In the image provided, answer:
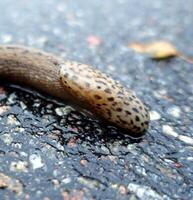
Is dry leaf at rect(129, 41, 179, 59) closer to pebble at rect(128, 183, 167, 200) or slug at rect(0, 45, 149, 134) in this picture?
slug at rect(0, 45, 149, 134)

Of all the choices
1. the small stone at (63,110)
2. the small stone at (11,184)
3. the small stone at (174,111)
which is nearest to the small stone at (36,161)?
the small stone at (11,184)

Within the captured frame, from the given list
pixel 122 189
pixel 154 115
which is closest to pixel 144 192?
pixel 122 189

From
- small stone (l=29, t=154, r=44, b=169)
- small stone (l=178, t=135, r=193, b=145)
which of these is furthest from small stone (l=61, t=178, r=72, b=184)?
small stone (l=178, t=135, r=193, b=145)

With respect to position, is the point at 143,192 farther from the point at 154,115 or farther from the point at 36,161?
the point at 154,115

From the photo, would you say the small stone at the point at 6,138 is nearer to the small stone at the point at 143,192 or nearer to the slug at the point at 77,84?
the slug at the point at 77,84

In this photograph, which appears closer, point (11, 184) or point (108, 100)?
point (11, 184)

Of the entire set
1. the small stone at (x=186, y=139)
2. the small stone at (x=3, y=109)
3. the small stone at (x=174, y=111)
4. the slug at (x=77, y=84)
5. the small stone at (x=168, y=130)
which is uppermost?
the slug at (x=77, y=84)

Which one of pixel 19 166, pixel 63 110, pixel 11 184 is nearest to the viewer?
pixel 11 184
